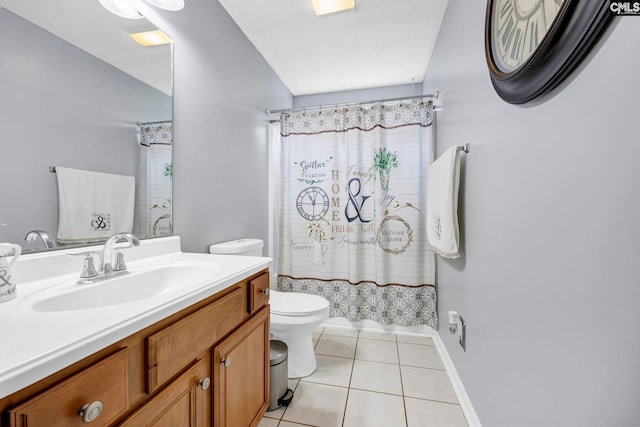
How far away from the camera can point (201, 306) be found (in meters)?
0.75

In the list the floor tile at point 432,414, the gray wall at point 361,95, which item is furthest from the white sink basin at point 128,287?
the gray wall at point 361,95

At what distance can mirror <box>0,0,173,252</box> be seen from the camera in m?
0.75

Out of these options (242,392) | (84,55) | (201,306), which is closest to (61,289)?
(201,306)

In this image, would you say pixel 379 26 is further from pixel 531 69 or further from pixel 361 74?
pixel 531 69

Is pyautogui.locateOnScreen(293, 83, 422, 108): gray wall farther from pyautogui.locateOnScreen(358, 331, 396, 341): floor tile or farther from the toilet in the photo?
pyautogui.locateOnScreen(358, 331, 396, 341): floor tile

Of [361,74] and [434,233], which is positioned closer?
[434,233]

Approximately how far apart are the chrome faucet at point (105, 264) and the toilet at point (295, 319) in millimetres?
603

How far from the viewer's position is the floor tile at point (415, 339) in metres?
2.01

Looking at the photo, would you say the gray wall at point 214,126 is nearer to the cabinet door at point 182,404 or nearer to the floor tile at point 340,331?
the cabinet door at point 182,404

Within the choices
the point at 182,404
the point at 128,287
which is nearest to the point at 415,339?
the point at 182,404

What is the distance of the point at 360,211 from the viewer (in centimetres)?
216

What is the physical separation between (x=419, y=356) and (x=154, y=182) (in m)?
2.00

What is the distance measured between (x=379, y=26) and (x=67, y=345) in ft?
7.52

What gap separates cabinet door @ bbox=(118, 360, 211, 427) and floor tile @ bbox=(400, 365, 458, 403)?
3.85ft
